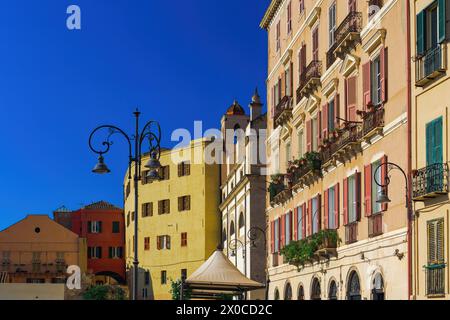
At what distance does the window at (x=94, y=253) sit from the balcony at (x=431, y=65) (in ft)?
251

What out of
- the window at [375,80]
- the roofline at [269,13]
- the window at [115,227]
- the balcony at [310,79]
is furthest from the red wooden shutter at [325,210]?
the window at [115,227]

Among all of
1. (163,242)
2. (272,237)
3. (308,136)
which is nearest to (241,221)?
(272,237)

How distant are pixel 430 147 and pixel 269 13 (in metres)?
26.8

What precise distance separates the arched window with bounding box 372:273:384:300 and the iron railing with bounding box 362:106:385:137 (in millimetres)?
4591

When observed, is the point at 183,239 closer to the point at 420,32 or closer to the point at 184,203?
the point at 184,203

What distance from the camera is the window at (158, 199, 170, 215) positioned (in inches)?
3369

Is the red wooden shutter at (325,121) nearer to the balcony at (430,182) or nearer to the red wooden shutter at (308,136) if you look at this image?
the red wooden shutter at (308,136)

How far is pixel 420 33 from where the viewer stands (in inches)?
942

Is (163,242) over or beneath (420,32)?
beneath

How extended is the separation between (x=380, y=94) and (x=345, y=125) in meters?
3.28

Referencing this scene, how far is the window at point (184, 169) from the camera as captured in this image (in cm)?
8288

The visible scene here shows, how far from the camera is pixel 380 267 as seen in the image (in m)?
27.7

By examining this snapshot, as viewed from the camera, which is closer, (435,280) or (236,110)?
(435,280)
